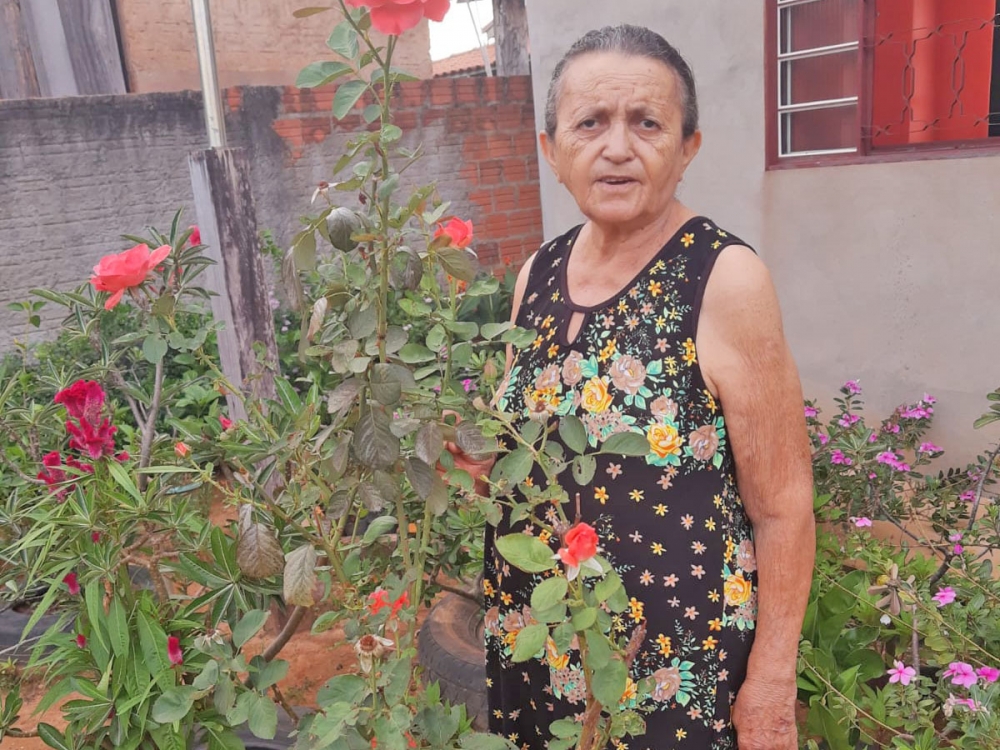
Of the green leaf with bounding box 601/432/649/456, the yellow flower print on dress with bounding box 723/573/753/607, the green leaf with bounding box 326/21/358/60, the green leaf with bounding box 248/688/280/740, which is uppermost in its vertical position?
the green leaf with bounding box 326/21/358/60

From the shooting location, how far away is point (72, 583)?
167 centimetres

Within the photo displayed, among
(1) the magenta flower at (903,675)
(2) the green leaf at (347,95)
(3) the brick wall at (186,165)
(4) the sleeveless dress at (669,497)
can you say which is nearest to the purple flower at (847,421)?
(1) the magenta flower at (903,675)

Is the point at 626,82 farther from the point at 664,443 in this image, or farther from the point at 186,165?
the point at 186,165

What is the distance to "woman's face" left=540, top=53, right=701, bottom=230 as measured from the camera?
4.52 ft

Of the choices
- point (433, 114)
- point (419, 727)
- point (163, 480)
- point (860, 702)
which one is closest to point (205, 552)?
point (163, 480)

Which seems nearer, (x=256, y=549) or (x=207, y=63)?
(x=256, y=549)

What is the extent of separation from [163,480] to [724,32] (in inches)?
149

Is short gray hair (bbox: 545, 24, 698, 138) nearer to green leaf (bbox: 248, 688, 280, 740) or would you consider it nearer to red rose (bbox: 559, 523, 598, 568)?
red rose (bbox: 559, 523, 598, 568)

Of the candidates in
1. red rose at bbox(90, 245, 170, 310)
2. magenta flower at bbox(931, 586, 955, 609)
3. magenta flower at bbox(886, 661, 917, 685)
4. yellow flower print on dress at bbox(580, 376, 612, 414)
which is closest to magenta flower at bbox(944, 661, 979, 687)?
magenta flower at bbox(886, 661, 917, 685)

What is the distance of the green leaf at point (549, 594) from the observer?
909mm

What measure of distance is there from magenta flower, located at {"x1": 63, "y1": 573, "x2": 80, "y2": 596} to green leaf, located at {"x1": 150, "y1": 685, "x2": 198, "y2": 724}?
42 cm

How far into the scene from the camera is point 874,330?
4.09 metres

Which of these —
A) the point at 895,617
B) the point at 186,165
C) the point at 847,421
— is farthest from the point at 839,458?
the point at 186,165

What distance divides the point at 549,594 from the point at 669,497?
495 mm
